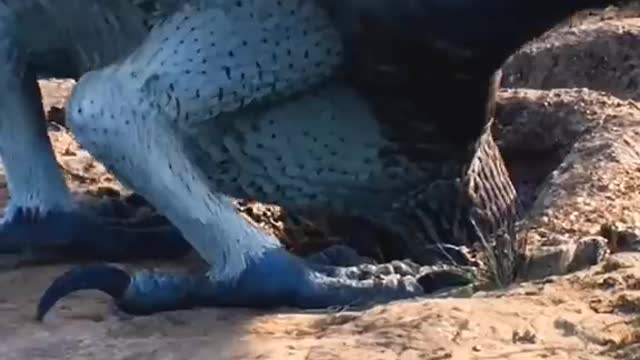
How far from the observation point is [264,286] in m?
3.67

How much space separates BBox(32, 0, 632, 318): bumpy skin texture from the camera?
369 centimetres

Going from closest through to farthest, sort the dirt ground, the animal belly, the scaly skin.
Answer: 1. the dirt ground
2. the animal belly
3. the scaly skin

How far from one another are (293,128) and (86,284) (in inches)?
24.0

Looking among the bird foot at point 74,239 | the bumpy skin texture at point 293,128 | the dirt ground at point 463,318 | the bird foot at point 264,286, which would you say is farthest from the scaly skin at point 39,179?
the bird foot at point 264,286

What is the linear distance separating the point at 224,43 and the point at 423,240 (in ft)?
2.36

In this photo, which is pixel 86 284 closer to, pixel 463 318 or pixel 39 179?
pixel 39 179

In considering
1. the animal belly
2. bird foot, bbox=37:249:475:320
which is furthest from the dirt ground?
the animal belly

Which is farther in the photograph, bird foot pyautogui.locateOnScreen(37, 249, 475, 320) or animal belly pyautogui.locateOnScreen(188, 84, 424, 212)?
animal belly pyautogui.locateOnScreen(188, 84, 424, 212)

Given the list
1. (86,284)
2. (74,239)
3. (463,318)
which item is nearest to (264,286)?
(86,284)

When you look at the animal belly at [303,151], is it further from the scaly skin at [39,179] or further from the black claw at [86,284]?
the scaly skin at [39,179]

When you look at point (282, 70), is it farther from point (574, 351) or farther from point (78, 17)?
point (574, 351)

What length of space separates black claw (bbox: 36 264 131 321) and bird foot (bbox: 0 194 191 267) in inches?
25.1

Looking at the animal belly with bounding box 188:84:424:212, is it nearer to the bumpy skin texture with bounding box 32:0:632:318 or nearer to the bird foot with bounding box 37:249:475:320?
the bumpy skin texture with bounding box 32:0:632:318

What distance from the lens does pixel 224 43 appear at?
3801mm
